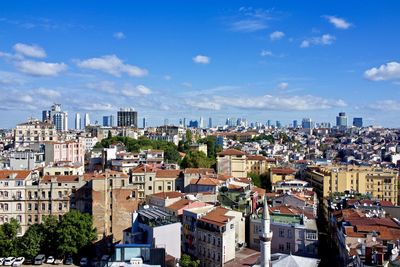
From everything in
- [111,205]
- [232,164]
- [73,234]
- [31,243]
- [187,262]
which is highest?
[232,164]

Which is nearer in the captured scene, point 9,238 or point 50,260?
point 50,260

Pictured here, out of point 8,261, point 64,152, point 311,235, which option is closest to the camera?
point 311,235

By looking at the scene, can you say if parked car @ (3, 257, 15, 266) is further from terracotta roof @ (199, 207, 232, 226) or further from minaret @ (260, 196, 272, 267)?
minaret @ (260, 196, 272, 267)

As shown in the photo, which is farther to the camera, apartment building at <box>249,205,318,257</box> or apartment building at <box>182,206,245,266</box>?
apartment building at <box>249,205,318,257</box>

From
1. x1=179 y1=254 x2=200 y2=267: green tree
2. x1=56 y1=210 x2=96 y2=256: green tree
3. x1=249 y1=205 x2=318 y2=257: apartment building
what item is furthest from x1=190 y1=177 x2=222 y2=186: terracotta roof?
x1=179 y1=254 x2=200 y2=267: green tree

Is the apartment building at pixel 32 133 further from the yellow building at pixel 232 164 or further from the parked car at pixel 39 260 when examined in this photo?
the parked car at pixel 39 260

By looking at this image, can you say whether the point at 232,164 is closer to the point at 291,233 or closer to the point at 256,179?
the point at 256,179

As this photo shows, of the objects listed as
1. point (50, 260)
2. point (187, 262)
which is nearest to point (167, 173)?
point (50, 260)
